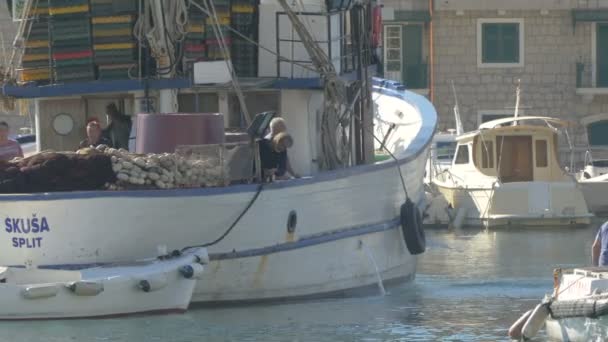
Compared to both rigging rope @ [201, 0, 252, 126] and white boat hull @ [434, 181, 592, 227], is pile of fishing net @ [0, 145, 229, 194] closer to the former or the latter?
rigging rope @ [201, 0, 252, 126]

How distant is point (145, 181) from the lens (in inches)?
595

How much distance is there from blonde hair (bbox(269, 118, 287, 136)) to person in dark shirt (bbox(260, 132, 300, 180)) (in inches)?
3.0

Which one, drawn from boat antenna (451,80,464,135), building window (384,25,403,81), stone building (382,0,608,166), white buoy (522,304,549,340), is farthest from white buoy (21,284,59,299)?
building window (384,25,403,81)

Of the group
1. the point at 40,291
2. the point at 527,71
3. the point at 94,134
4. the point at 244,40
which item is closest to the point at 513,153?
the point at 527,71

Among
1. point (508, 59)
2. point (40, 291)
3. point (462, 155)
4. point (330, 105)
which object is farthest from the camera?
point (508, 59)

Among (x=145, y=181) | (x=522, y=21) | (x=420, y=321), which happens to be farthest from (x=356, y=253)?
(x=522, y=21)

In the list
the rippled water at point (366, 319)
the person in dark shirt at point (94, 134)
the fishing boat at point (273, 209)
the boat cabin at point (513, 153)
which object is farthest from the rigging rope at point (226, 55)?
the boat cabin at point (513, 153)

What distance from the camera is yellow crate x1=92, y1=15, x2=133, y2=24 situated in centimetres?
1692

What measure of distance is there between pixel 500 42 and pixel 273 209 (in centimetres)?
2989

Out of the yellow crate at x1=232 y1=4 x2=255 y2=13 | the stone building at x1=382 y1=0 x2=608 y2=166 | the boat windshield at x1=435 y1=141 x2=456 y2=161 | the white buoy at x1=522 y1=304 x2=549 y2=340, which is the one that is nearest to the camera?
the white buoy at x1=522 y1=304 x2=549 y2=340

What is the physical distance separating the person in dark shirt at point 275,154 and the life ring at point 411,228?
2408 mm

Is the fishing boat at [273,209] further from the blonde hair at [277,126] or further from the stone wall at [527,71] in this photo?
the stone wall at [527,71]

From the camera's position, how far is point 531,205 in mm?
31297

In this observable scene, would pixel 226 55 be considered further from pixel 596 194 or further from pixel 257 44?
pixel 596 194
